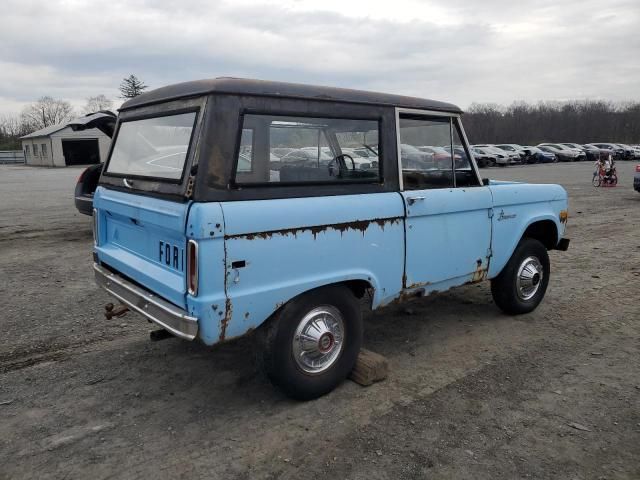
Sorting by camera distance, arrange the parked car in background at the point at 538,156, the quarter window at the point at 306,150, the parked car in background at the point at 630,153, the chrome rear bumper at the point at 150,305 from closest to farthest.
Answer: the chrome rear bumper at the point at 150,305 < the quarter window at the point at 306,150 < the parked car in background at the point at 538,156 < the parked car in background at the point at 630,153

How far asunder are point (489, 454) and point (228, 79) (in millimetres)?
2702

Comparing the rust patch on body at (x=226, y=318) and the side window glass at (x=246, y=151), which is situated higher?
the side window glass at (x=246, y=151)

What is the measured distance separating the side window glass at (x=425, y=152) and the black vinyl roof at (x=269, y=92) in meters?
0.15

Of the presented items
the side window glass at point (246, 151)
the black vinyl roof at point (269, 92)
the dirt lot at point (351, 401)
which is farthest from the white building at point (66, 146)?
the side window glass at point (246, 151)

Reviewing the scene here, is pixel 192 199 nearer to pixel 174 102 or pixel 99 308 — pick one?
pixel 174 102

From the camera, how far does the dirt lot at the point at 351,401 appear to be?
2.88m

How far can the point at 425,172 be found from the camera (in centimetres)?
419

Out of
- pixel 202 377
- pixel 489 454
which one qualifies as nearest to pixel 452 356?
pixel 489 454

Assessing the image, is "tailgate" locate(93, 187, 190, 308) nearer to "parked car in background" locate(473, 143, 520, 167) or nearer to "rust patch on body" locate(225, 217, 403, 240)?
"rust patch on body" locate(225, 217, 403, 240)

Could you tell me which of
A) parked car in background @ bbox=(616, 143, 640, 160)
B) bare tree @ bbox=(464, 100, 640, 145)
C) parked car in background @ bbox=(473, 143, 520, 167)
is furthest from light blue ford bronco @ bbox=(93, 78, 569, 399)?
bare tree @ bbox=(464, 100, 640, 145)

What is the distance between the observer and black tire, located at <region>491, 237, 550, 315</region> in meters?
4.96

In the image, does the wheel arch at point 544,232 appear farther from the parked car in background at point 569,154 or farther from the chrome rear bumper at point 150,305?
the parked car in background at point 569,154

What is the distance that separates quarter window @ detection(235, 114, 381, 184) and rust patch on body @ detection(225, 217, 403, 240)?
0.32 meters

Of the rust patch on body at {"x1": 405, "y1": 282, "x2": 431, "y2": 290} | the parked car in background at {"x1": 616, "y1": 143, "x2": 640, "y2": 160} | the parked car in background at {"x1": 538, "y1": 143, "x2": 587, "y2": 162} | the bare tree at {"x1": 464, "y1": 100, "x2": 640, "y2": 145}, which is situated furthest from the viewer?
the bare tree at {"x1": 464, "y1": 100, "x2": 640, "y2": 145}
